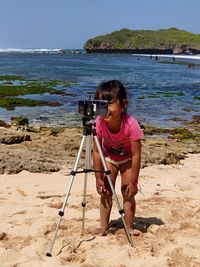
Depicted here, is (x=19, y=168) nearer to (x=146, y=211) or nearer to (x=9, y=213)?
(x=9, y=213)

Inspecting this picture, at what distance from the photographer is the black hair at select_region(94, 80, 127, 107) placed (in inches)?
208

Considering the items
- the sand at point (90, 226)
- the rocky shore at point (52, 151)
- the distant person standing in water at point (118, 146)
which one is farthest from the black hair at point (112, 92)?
the rocky shore at point (52, 151)

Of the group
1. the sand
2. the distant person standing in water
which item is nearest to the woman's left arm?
the distant person standing in water

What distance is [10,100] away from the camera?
1025 inches

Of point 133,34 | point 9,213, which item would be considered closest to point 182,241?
point 9,213

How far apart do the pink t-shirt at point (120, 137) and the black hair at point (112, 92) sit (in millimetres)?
261

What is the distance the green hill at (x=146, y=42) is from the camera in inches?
6324

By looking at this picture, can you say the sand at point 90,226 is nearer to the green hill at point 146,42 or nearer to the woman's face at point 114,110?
the woman's face at point 114,110

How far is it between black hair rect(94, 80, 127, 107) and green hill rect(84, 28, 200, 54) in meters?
155

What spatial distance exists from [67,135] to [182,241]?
8149 millimetres

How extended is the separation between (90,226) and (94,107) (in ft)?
5.92

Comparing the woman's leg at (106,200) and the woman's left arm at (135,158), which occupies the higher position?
the woman's left arm at (135,158)

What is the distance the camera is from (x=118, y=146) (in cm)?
558

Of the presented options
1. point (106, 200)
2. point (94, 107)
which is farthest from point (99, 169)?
point (94, 107)
